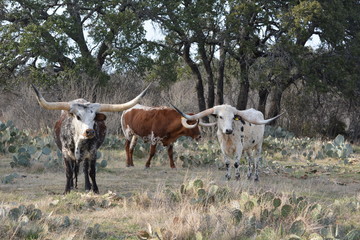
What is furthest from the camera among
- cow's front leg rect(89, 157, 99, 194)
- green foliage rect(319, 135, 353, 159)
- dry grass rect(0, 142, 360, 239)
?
green foliage rect(319, 135, 353, 159)

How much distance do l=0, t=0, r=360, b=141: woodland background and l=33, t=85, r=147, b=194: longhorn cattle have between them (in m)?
9.31

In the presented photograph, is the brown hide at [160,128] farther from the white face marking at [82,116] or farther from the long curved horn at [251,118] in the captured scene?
the white face marking at [82,116]

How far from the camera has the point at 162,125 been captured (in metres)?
11.2

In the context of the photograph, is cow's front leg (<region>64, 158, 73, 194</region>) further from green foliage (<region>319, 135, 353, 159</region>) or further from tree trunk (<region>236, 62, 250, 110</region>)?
tree trunk (<region>236, 62, 250, 110</region>)

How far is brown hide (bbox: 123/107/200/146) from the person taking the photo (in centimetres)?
1120

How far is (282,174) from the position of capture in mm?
10344

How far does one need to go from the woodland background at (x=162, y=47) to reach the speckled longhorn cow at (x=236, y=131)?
333 inches

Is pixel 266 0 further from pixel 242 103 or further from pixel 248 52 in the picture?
pixel 242 103

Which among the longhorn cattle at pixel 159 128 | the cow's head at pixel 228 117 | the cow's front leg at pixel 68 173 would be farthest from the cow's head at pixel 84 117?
the longhorn cattle at pixel 159 128

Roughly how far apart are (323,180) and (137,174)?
363 centimetres

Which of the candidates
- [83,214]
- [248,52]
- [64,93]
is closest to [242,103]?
[248,52]

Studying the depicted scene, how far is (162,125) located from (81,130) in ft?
14.3

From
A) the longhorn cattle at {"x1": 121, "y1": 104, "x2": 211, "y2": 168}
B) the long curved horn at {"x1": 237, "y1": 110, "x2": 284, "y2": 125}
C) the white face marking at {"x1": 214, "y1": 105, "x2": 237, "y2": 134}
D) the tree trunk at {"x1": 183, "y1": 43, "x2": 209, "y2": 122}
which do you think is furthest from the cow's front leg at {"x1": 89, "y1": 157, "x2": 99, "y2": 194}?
the tree trunk at {"x1": 183, "y1": 43, "x2": 209, "y2": 122}

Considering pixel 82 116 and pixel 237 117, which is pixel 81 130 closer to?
pixel 82 116
